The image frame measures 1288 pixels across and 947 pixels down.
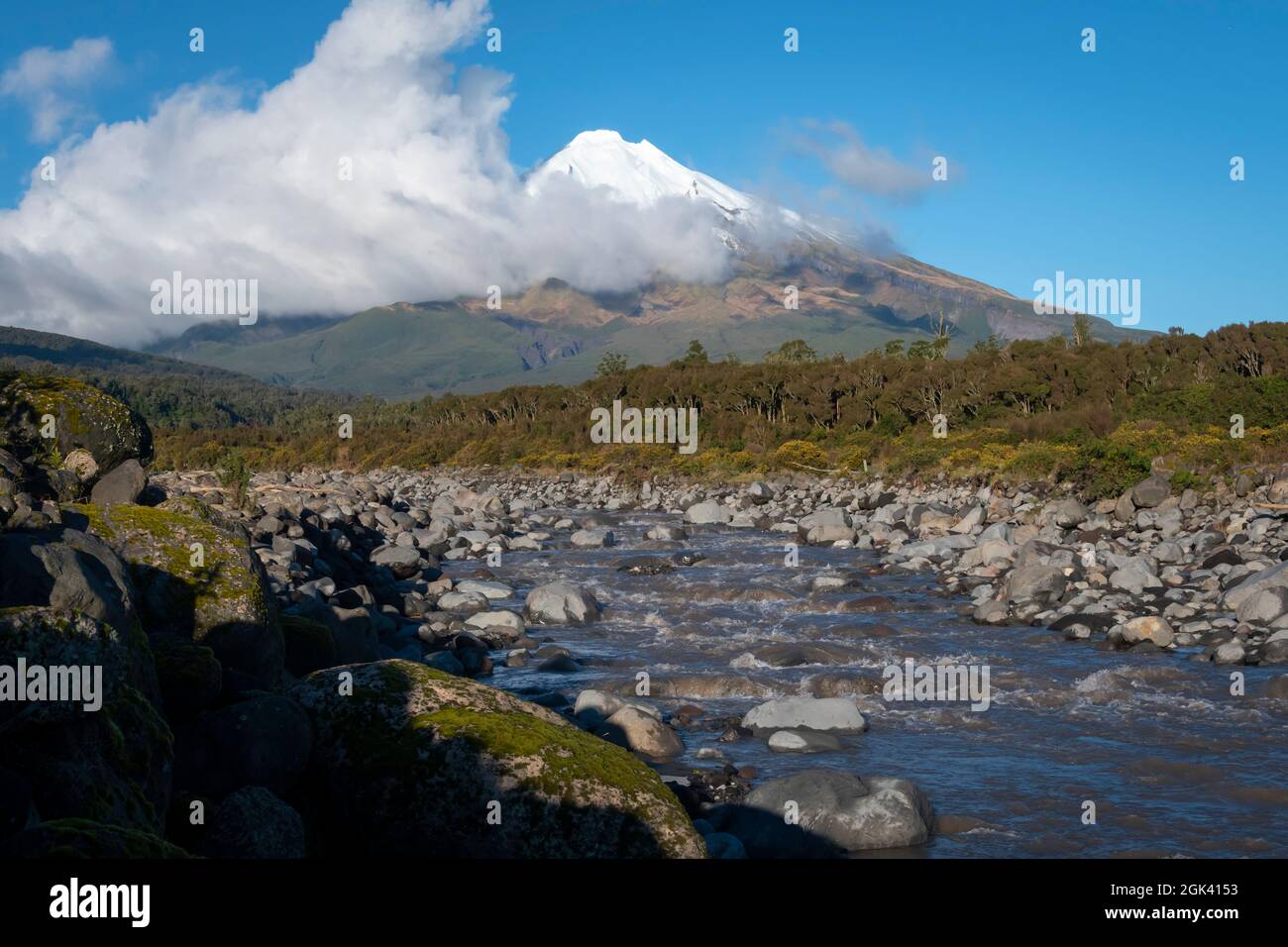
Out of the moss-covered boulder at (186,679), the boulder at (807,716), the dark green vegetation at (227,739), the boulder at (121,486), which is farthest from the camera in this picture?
the boulder at (807,716)

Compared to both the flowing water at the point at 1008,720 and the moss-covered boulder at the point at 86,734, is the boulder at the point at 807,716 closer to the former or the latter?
the flowing water at the point at 1008,720

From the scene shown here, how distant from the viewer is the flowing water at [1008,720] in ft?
29.1

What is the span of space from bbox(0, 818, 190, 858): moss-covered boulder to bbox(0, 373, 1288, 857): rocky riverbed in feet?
0.05

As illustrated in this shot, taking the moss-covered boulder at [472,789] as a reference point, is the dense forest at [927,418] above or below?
above

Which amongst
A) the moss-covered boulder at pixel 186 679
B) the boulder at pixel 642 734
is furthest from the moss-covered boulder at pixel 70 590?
the boulder at pixel 642 734

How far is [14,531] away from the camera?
6473mm

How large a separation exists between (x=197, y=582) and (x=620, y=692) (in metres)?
6.87

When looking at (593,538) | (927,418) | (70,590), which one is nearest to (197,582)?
(70,590)

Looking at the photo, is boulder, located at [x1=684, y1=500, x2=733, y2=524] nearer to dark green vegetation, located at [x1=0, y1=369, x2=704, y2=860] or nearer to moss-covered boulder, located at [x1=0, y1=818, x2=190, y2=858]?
dark green vegetation, located at [x1=0, y1=369, x2=704, y2=860]

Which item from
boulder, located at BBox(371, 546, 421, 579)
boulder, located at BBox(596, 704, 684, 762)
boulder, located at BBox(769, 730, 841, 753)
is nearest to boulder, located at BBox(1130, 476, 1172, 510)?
boulder, located at BBox(371, 546, 421, 579)

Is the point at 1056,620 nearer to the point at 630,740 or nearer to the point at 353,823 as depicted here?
the point at 630,740

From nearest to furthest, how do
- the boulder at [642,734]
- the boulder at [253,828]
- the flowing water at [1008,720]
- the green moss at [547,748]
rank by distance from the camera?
the boulder at [253,828] < the green moss at [547,748] < the flowing water at [1008,720] < the boulder at [642,734]

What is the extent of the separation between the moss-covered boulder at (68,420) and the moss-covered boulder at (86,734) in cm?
678

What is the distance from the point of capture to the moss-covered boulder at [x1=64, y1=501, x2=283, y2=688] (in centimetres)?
791
